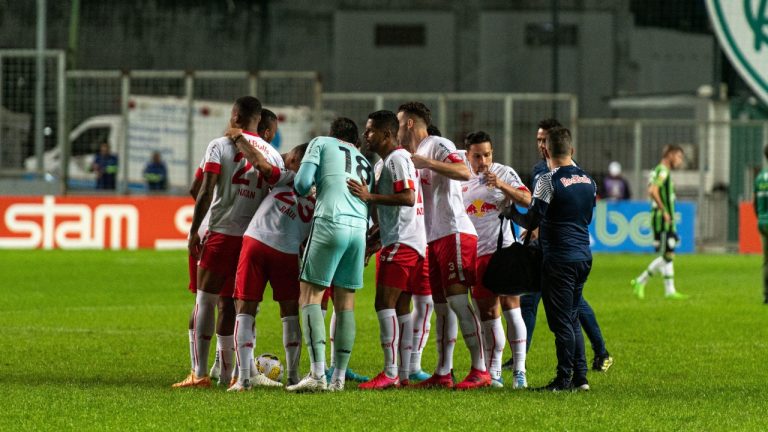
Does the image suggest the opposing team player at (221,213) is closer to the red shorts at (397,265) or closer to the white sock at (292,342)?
the white sock at (292,342)

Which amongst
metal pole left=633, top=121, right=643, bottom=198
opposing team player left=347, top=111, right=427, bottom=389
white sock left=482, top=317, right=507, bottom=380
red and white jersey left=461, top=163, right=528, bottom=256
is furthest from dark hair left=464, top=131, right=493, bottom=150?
metal pole left=633, top=121, right=643, bottom=198

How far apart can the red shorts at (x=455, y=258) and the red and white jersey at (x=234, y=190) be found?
4.12 feet

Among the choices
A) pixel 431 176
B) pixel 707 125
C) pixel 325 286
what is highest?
pixel 707 125

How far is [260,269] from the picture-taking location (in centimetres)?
954

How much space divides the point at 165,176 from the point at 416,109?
19.7 metres

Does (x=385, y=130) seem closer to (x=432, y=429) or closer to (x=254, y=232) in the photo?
(x=254, y=232)

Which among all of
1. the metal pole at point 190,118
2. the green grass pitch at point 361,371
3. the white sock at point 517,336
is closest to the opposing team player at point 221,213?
the green grass pitch at point 361,371

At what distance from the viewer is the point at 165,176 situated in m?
29.1

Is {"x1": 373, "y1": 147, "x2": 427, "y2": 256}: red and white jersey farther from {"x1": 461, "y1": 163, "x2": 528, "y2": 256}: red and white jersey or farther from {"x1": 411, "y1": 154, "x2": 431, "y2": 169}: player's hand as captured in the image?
{"x1": 461, "y1": 163, "x2": 528, "y2": 256}: red and white jersey

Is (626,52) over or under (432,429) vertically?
over

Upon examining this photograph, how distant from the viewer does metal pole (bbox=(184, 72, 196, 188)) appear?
28.5 metres

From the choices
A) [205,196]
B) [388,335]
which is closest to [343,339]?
[388,335]

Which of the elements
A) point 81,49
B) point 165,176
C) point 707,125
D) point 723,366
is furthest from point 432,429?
point 81,49

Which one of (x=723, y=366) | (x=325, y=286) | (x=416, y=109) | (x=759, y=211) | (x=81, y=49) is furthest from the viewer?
(x=81, y=49)
